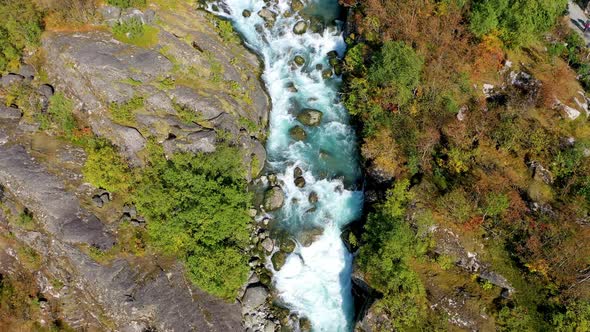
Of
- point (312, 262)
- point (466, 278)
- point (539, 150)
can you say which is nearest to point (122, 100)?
point (312, 262)

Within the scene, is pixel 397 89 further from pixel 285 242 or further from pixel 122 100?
A: pixel 122 100

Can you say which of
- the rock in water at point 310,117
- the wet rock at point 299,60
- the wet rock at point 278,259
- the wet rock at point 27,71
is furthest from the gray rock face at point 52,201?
the wet rock at point 299,60

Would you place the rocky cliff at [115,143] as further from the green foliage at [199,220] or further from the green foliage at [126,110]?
the green foliage at [199,220]

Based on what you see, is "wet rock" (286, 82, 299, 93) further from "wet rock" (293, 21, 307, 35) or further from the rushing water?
"wet rock" (293, 21, 307, 35)

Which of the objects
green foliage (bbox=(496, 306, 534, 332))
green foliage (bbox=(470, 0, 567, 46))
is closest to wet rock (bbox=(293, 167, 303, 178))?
green foliage (bbox=(496, 306, 534, 332))

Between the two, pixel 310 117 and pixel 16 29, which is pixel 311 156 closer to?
pixel 310 117

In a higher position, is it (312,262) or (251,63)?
(251,63)
